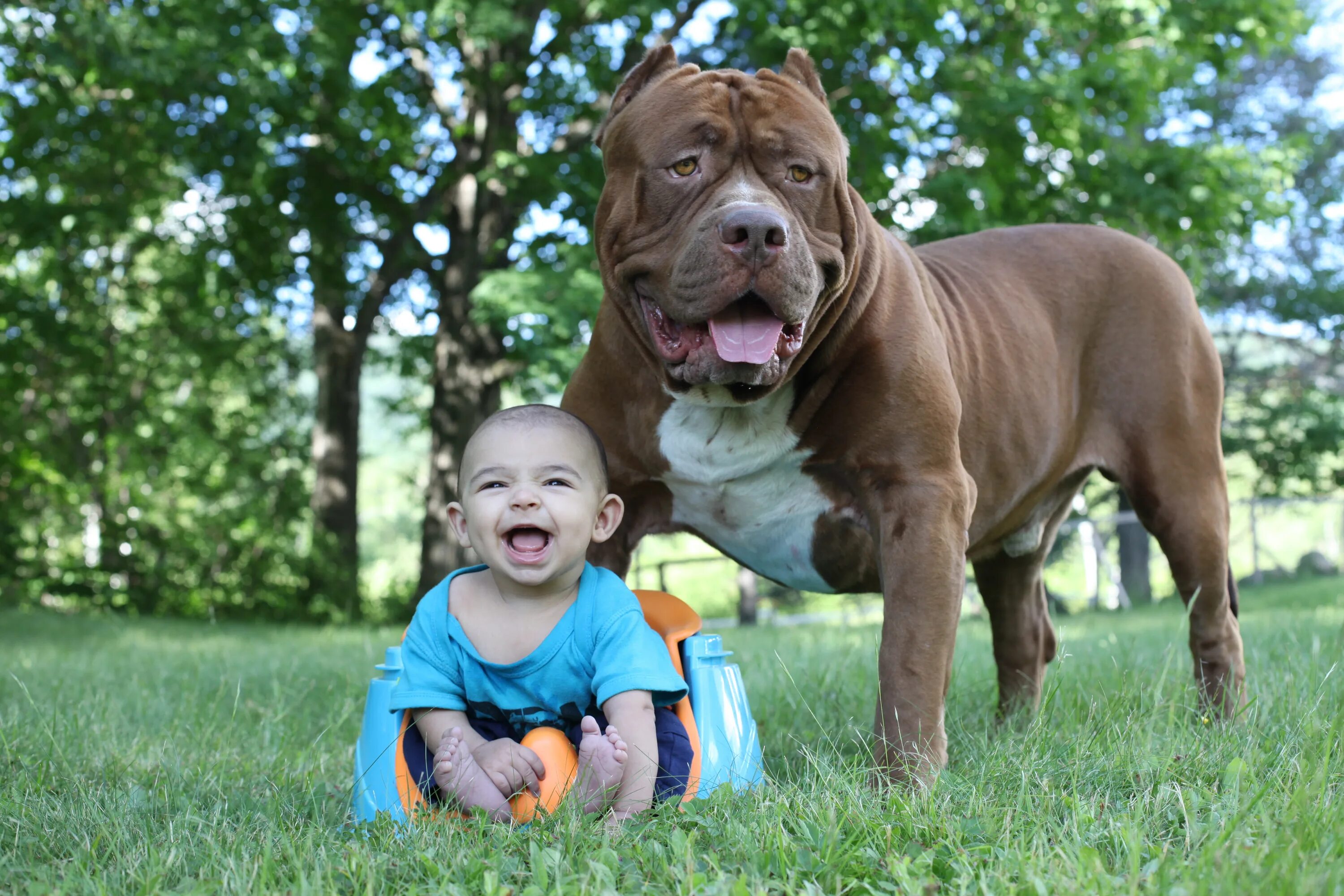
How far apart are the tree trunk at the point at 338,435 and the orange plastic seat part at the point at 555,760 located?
11.8m

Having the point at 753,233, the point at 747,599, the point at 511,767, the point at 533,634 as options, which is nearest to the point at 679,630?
the point at 533,634

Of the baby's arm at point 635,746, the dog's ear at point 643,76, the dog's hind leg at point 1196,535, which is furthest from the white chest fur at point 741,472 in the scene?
the dog's hind leg at point 1196,535

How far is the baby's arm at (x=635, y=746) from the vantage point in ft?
8.14

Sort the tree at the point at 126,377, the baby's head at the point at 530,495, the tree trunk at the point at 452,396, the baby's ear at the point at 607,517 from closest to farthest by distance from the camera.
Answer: the baby's head at the point at 530,495
the baby's ear at the point at 607,517
the tree at the point at 126,377
the tree trunk at the point at 452,396

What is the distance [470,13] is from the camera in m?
10.2

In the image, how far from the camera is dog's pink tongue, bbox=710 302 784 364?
9.02 ft

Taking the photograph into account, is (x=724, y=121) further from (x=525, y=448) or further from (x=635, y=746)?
(x=635, y=746)

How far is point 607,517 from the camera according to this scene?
300 cm

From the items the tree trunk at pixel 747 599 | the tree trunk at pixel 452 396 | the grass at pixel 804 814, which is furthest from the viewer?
the tree trunk at pixel 747 599

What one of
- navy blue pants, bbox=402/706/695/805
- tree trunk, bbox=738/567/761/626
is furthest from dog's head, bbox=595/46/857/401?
tree trunk, bbox=738/567/761/626

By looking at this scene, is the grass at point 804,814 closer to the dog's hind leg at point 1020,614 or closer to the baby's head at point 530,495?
the dog's hind leg at point 1020,614

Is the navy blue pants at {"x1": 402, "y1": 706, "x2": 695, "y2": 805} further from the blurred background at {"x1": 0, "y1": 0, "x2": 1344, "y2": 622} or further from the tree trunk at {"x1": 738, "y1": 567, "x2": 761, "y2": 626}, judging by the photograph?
the tree trunk at {"x1": 738, "y1": 567, "x2": 761, "y2": 626}

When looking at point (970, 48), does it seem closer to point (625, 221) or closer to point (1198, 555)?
point (1198, 555)

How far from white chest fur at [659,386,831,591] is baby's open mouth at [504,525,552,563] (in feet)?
1.73
